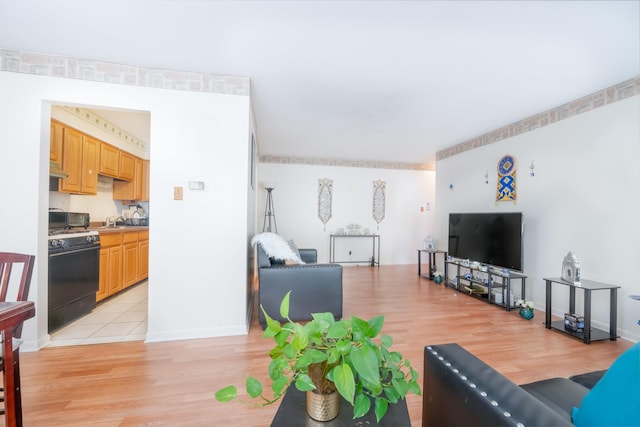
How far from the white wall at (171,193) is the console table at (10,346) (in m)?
1.23

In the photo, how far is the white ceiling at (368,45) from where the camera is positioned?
168 centimetres

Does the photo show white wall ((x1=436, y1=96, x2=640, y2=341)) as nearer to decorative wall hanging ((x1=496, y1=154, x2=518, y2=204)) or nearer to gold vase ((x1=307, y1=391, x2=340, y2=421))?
decorative wall hanging ((x1=496, y1=154, x2=518, y2=204))

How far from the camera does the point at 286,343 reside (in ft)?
2.48

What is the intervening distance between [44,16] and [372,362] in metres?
2.91

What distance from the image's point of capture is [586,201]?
2795 millimetres

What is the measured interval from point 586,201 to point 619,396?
125 inches

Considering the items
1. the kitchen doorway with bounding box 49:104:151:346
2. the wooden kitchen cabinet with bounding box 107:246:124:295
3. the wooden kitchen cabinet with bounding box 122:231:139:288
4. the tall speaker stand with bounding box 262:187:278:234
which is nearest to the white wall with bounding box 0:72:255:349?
the kitchen doorway with bounding box 49:104:151:346

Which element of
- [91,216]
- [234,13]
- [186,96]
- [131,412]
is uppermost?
[234,13]

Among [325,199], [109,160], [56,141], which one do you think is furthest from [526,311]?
[109,160]

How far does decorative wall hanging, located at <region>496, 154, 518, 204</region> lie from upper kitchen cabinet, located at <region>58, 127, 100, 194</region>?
568 centimetres

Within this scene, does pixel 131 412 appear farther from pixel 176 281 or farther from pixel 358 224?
pixel 358 224

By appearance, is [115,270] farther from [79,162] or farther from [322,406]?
[322,406]

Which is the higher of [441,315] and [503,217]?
[503,217]

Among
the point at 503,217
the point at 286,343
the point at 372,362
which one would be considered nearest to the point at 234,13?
the point at 286,343
